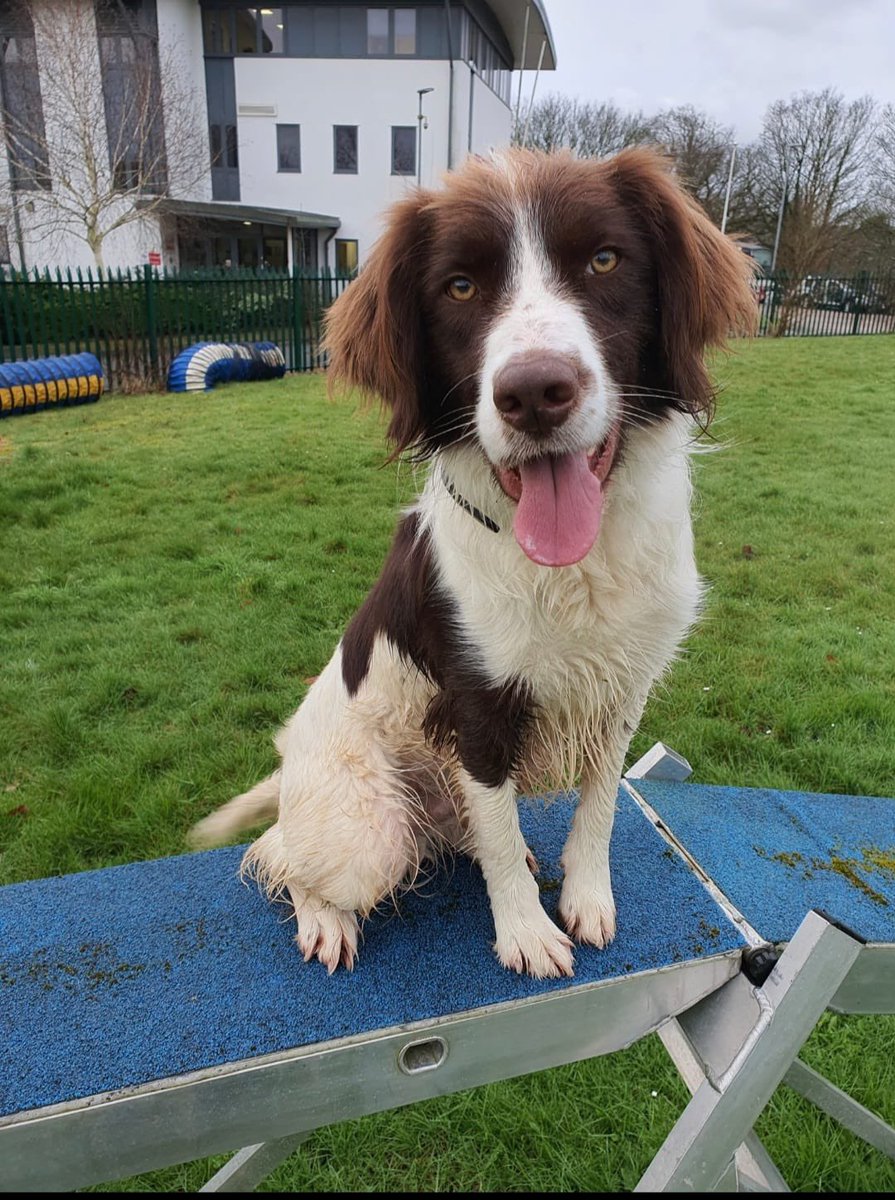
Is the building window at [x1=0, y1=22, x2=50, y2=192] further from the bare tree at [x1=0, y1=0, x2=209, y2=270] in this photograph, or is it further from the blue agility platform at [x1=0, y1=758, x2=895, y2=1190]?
the blue agility platform at [x1=0, y1=758, x2=895, y2=1190]

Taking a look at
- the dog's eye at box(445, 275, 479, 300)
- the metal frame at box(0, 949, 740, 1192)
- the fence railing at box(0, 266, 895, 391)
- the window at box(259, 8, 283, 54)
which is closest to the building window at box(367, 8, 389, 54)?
the window at box(259, 8, 283, 54)

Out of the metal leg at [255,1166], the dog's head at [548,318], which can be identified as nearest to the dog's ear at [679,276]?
the dog's head at [548,318]

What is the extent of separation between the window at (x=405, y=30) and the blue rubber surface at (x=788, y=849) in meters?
33.2

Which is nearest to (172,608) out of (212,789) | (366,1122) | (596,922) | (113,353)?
(212,789)

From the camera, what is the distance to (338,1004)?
183 centimetres

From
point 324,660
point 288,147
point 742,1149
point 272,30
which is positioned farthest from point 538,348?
point 272,30

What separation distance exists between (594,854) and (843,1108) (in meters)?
0.91

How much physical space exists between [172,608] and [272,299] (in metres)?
11.2

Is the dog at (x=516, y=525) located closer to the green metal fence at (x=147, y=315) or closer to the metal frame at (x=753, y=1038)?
the metal frame at (x=753, y=1038)

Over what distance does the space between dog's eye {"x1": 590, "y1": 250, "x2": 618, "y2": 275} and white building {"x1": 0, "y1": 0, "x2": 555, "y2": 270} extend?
1094 inches

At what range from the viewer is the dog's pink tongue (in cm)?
158

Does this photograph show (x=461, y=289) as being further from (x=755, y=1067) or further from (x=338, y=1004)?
→ (x=755, y=1067)

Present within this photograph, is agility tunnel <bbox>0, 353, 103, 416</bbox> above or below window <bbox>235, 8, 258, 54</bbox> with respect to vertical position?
below

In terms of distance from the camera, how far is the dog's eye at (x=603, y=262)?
1.62 meters
